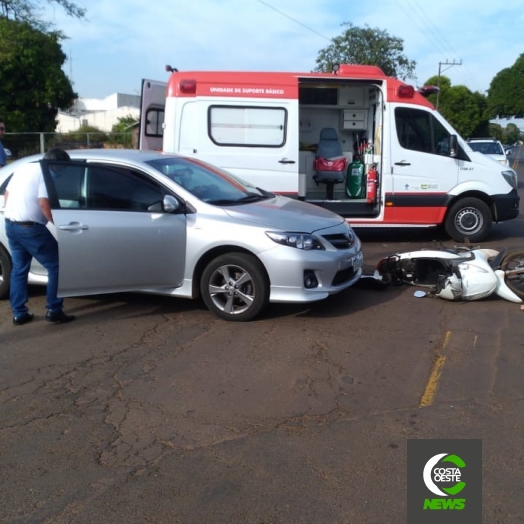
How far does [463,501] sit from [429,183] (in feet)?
24.8

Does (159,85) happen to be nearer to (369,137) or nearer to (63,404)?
(369,137)

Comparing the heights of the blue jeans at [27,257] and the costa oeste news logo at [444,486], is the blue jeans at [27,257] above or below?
above

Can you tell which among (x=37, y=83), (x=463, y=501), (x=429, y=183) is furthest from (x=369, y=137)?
(x=37, y=83)

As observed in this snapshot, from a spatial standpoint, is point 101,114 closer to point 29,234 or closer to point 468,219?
Result: point 468,219

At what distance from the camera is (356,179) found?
11.5 metres

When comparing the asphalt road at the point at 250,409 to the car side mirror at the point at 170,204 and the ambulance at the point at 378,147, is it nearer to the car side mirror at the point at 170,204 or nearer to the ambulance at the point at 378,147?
the car side mirror at the point at 170,204

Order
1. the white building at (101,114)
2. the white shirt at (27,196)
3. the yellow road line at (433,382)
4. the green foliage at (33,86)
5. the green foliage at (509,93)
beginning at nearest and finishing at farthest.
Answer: the yellow road line at (433,382) < the white shirt at (27,196) < the green foliage at (33,86) < the white building at (101,114) < the green foliage at (509,93)

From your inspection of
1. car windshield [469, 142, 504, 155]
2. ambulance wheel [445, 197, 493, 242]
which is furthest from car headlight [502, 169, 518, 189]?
car windshield [469, 142, 504, 155]

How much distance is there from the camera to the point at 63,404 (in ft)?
15.3

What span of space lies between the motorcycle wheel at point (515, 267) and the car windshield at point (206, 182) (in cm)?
273

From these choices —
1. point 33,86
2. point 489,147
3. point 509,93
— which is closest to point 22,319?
point 489,147

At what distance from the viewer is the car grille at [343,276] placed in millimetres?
6438

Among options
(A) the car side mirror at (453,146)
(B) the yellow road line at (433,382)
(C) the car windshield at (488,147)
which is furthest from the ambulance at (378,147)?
(C) the car windshield at (488,147)

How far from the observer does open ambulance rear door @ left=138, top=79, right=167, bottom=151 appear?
1120 cm
